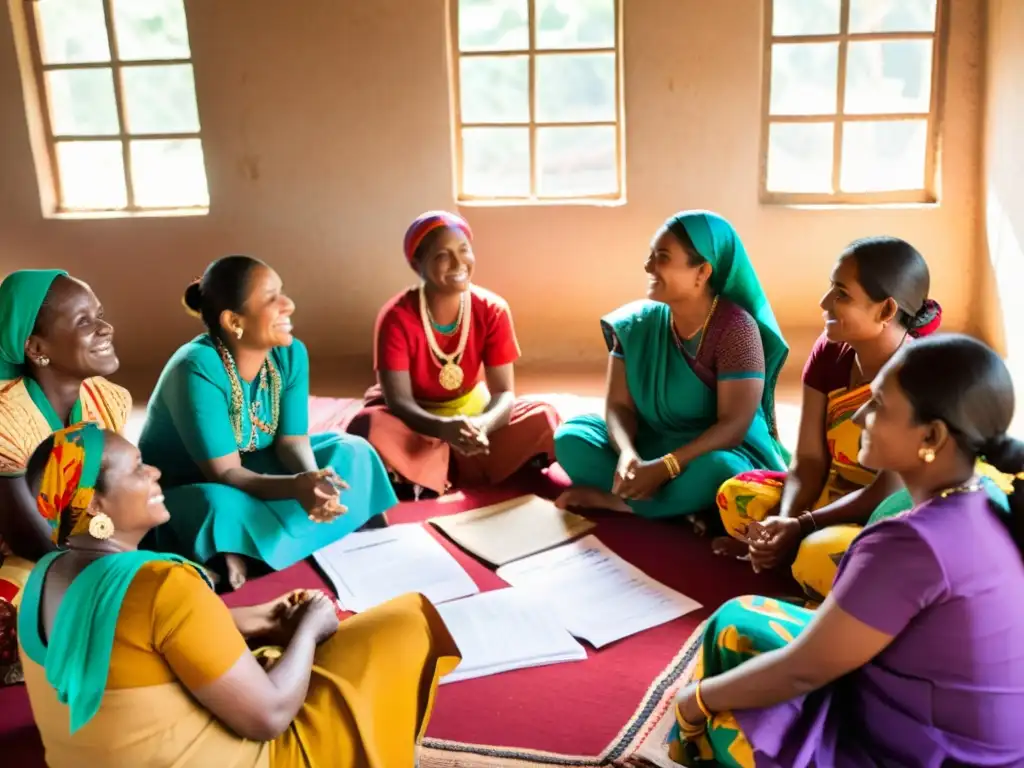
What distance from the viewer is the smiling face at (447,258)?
323 cm

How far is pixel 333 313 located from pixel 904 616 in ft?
12.8

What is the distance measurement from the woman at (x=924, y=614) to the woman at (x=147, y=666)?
651 mm

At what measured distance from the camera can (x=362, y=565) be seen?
2738 mm

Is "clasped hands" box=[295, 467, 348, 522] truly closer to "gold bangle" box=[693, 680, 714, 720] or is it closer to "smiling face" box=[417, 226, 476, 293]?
"smiling face" box=[417, 226, 476, 293]

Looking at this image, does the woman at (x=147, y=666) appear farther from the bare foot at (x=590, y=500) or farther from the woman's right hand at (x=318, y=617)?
the bare foot at (x=590, y=500)

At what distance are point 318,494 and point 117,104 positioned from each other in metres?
3.11

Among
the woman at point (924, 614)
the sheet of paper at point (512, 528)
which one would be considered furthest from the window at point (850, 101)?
the woman at point (924, 614)

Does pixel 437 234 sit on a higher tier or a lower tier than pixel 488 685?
higher

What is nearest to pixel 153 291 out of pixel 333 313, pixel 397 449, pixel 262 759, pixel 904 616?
pixel 333 313

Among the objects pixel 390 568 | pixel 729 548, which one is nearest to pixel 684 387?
pixel 729 548

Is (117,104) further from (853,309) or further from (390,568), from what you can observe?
(853,309)

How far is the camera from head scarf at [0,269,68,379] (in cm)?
238

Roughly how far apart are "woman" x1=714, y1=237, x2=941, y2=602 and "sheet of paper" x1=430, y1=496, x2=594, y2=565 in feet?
1.58

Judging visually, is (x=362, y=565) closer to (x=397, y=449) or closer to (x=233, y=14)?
(x=397, y=449)
